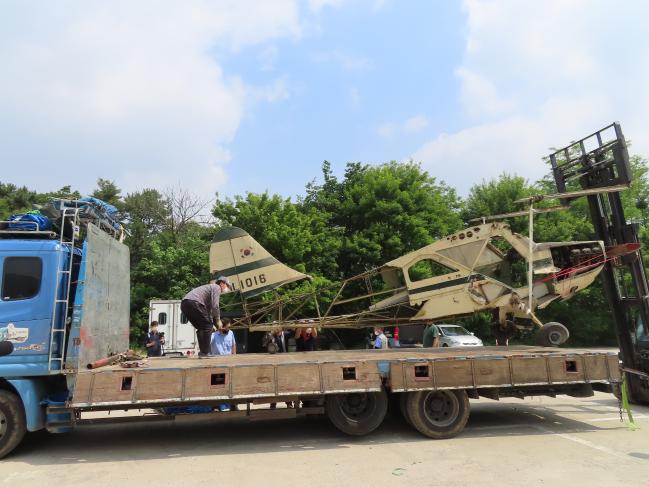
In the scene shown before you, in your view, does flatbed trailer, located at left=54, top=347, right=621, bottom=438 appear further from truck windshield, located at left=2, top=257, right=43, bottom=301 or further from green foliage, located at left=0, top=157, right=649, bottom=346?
green foliage, located at left=0, top=157, right=649, bottom=346

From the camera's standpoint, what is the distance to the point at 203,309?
7.97 metres

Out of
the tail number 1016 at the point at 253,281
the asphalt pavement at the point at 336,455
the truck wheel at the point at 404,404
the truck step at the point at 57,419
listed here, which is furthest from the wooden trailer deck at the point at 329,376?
the tail number 1016 at the point at 253,281

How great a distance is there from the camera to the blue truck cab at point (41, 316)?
20.1 ft

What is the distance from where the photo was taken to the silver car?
18.6m

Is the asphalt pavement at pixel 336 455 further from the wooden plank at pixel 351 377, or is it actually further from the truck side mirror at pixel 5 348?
the truck side mirror at pixel 5 348

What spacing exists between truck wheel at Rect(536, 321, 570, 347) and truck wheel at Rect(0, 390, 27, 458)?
29.6 ft

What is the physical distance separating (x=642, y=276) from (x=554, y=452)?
545 centimetres

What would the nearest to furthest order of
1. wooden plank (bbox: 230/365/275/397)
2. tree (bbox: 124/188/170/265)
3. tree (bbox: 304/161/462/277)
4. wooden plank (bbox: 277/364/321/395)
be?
wooden plank (bbox: 230/365/275/397) < wooden plank (bbox: 277/364/321/395) < tree (bbox: 304/161/462/277) < tree (bbox: 124/188/170/265)

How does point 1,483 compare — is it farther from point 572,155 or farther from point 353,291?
point 353,291

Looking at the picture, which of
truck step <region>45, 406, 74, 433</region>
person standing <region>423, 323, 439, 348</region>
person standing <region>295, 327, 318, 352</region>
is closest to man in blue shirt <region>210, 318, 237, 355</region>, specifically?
person standing <region>295, 327, 318, 352</region>

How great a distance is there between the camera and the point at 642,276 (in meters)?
9.72

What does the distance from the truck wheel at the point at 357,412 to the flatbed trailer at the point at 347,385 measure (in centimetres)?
1

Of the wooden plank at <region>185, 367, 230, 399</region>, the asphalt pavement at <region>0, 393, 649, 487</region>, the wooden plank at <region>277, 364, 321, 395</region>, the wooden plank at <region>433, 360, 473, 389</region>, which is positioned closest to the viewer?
the asphalt pavement at <region>0, 393, 649, 487</region>

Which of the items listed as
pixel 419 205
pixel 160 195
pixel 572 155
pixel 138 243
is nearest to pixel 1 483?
pixel 572 155
